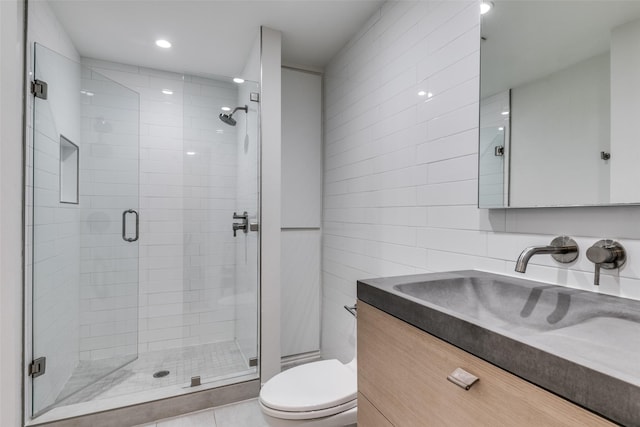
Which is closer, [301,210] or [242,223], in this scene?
[242,223]

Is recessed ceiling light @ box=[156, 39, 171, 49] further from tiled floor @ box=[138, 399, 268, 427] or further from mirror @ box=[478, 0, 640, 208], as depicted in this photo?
tiled floor @ box=[138, 399, 268, 427]

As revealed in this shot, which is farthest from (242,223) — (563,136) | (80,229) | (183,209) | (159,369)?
(563,136)

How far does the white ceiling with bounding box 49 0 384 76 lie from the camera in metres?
1.89

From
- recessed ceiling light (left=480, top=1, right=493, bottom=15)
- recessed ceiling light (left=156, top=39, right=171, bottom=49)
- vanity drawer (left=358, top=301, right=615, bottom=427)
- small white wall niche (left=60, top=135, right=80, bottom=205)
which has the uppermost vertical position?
recessed ceiling light (left=156, top=39, right=171, bottom=49)

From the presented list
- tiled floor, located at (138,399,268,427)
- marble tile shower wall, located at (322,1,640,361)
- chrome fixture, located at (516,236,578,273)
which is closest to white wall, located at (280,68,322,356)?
marble tile shower wall, located at (322,1,640,361)

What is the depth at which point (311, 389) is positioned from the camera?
4.82ft

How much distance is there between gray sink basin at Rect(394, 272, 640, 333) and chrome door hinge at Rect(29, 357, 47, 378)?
6.60 feet

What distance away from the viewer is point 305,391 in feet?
4.76

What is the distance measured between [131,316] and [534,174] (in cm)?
259

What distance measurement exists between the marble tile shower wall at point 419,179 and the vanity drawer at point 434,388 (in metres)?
0.56

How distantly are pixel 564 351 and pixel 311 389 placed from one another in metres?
1.22

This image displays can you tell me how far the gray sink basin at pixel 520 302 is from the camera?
809 mm

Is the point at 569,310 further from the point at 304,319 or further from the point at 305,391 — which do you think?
the point at 304,319

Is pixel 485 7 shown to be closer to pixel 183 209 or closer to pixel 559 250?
A: pixel 559 250
